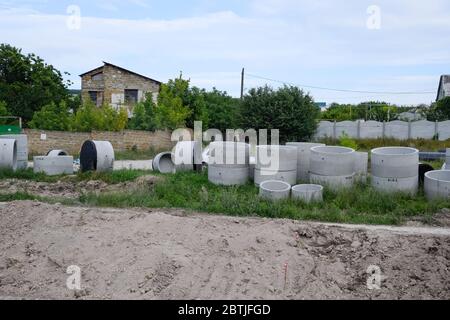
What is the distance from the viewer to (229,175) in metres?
10.5

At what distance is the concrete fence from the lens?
25.2m

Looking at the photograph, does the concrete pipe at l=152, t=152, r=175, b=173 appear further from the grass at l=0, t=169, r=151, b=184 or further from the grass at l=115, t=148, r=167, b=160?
the grass at l=115, t=148, r=167, b=160

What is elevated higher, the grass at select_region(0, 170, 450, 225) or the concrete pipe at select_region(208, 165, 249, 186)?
the concrete pipe at select_region(208, 165, 249, 186)

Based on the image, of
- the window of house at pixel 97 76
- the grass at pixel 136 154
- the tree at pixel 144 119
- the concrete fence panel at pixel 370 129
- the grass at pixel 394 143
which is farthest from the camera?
the window of house at pixel 97 76

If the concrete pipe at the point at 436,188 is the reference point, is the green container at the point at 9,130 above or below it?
above

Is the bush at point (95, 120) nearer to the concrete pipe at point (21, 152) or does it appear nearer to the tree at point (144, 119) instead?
the tree at point (144, 119)

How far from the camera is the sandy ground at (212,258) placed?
537 cm

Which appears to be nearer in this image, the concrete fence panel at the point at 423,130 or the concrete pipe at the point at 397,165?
the concrete pipe at the point at 397,165

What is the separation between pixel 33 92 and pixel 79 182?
61.0 feet

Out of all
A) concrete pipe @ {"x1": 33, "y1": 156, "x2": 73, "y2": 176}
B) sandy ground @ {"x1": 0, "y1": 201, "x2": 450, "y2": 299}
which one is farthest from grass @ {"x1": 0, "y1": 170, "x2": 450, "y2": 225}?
concrete pipe @ {"x1": 33, "y1": 156, "x2": 73, "y2": 176}

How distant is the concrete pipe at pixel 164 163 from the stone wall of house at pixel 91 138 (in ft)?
27.3

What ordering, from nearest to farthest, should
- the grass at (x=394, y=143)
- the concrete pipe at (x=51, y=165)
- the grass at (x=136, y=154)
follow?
1. the concrete pipe at (x=51, y=165)
2. the grass at (x=136, y=154)
3. the grass at (x=394, y=143)

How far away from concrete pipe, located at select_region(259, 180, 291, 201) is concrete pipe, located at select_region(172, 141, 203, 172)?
3329 mm

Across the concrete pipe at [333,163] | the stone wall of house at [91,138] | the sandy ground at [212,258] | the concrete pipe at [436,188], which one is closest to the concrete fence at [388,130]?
the stone wall of house at [91,138]
